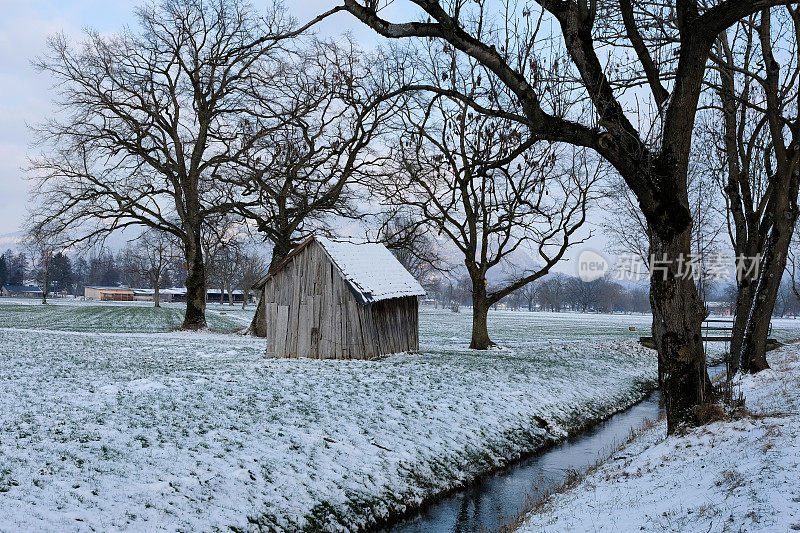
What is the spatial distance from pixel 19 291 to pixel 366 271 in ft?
505

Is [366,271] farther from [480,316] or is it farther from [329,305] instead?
[480,316]

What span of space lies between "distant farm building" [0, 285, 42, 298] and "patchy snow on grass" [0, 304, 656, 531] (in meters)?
144

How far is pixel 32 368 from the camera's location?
14.2 m

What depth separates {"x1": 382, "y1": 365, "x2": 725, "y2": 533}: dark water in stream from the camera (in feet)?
28.0

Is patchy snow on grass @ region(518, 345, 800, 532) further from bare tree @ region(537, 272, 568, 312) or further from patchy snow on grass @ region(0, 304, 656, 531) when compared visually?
bare tree @ region(537, 272, 568, 312)

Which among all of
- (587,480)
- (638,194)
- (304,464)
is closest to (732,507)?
(587,480)

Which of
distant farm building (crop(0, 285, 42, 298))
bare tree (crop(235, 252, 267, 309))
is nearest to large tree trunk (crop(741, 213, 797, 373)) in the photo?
bare tree (crop(235, 252, 267, 309))

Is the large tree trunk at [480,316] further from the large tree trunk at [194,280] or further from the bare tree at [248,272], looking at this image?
the bare tree at [248,272]

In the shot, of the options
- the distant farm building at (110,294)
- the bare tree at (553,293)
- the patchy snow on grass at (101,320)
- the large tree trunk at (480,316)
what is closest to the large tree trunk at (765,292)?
the large tree trunk at (480,316)

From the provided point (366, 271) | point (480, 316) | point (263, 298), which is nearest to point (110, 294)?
point (263, 298)

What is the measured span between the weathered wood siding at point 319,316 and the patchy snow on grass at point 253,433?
1590 millimetres

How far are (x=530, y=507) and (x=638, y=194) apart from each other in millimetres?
5073

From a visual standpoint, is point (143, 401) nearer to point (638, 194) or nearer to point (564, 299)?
point (638, 194)

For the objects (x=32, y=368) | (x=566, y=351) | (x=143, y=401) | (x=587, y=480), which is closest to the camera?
(x=587, y=480)
